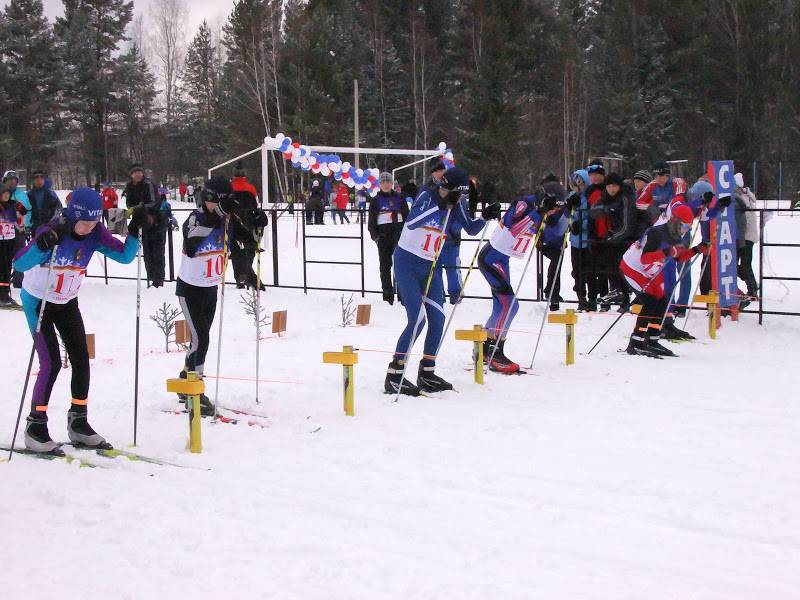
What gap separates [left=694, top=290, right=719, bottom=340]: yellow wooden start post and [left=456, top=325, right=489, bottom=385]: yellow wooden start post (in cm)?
339

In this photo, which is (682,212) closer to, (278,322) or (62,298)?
(278,322)

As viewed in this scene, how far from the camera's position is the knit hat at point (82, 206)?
214 inches

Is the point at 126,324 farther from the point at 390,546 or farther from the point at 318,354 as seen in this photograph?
the point at 390,546

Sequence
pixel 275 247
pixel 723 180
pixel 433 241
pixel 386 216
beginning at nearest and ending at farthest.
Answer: pixel 433 241 → pixel 723 180 → pixel 386 216 → pixel 275 247

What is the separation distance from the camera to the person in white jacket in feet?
36.6

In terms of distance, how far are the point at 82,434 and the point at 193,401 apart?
29.3 inches

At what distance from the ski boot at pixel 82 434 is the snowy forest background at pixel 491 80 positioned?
101 ft

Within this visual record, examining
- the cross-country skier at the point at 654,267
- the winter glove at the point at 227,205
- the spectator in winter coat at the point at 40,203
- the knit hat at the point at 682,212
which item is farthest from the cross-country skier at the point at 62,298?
the spectator in winter coat at the point at 40,203

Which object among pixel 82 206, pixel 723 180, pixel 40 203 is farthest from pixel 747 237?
pixel 40 203

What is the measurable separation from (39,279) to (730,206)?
8139 millimetres

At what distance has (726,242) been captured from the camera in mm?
10633

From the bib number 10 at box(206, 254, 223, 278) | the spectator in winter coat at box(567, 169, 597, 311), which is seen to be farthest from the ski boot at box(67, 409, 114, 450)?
the spectator in winter coat at box(567, 169, 597, 311)

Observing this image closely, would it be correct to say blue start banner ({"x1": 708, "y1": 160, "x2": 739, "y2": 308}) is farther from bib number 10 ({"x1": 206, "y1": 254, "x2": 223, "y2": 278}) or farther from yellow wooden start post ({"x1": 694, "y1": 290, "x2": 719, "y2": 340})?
bib number 10 ({"x1": 206, "y1": 254, "x2": 223, "y2": 278})

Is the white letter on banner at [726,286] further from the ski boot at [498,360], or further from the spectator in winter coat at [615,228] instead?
the ski boot at [498,360]
